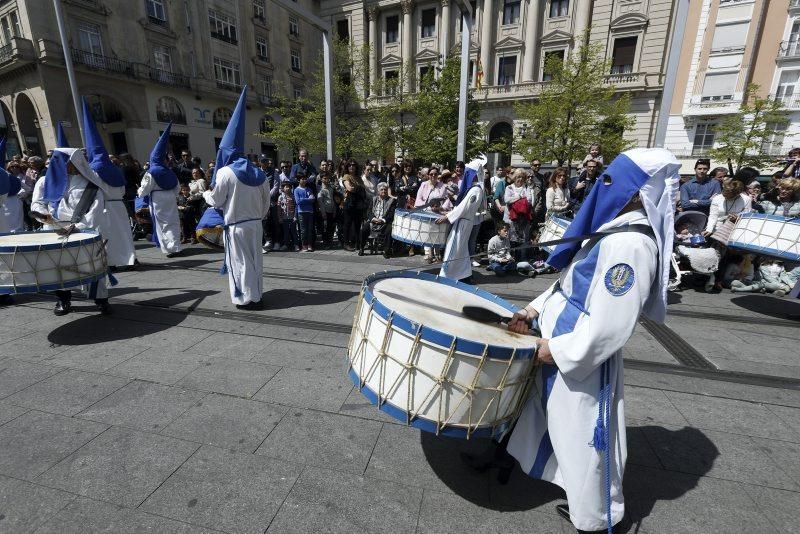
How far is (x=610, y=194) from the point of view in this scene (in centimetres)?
176

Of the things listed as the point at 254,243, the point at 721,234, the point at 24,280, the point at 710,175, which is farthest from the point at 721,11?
the point at 24,280

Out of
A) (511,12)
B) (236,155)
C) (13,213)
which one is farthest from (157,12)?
(236,155)

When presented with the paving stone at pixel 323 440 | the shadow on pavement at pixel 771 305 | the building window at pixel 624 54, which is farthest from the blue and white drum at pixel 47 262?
the building window at pixel 624 54

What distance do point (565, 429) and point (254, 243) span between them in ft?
14.7

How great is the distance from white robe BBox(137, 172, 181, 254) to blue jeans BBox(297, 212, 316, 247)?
269 centimetres

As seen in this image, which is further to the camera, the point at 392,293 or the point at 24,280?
the point at 24,280

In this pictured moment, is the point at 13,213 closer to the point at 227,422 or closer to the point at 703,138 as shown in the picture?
the point at 227,422

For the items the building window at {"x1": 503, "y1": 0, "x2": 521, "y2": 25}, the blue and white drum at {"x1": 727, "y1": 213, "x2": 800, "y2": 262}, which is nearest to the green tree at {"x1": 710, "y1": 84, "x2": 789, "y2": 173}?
the building window at {"x1": 503, "y1": 0, "x2": 521, "y2": 25}

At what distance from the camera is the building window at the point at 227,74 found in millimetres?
29141

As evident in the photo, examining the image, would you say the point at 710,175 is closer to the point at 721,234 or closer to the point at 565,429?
the point at 721,234

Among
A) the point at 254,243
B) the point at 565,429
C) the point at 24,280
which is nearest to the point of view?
the point at 565,429

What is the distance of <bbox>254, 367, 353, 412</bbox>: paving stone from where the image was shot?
314cm

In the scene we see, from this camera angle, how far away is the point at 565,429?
75.7 inches

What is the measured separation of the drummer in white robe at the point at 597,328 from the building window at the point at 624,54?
3214 cm
